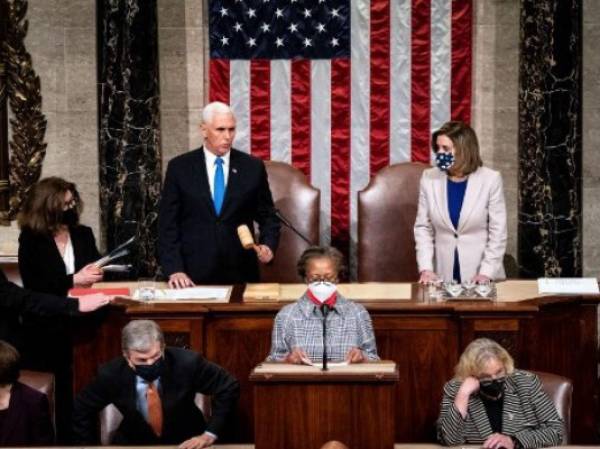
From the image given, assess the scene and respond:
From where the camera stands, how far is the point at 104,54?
29.2 ft

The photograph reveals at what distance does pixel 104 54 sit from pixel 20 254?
228cm

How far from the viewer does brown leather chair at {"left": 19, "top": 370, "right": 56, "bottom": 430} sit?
563 cm

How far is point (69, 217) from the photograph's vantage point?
7.07 meters

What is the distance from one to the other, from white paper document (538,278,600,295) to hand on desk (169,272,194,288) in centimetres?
188

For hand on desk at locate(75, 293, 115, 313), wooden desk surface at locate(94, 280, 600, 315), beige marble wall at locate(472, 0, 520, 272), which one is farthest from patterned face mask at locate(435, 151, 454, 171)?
beige marble wall at locate(472, 0, 520, 272)

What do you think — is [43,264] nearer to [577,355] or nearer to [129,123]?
[129,123]

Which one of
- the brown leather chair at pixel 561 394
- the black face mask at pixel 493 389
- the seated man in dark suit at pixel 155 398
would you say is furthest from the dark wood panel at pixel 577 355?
the seated man in dark suit at pixel 155 398

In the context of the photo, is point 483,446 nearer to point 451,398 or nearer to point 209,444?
point 451,398

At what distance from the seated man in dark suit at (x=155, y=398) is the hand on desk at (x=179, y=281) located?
1.36 metres

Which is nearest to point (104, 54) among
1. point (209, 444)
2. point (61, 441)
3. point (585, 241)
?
point (61, 441)

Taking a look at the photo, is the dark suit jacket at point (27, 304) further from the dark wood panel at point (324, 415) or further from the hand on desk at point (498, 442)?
the hand on desk at point (498, 442)

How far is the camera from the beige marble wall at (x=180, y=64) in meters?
9.45

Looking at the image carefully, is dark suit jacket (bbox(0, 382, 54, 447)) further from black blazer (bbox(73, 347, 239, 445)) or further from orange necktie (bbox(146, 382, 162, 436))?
orange necktie (bbox(146, 382, 162, 436))

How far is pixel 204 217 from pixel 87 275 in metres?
0.82
